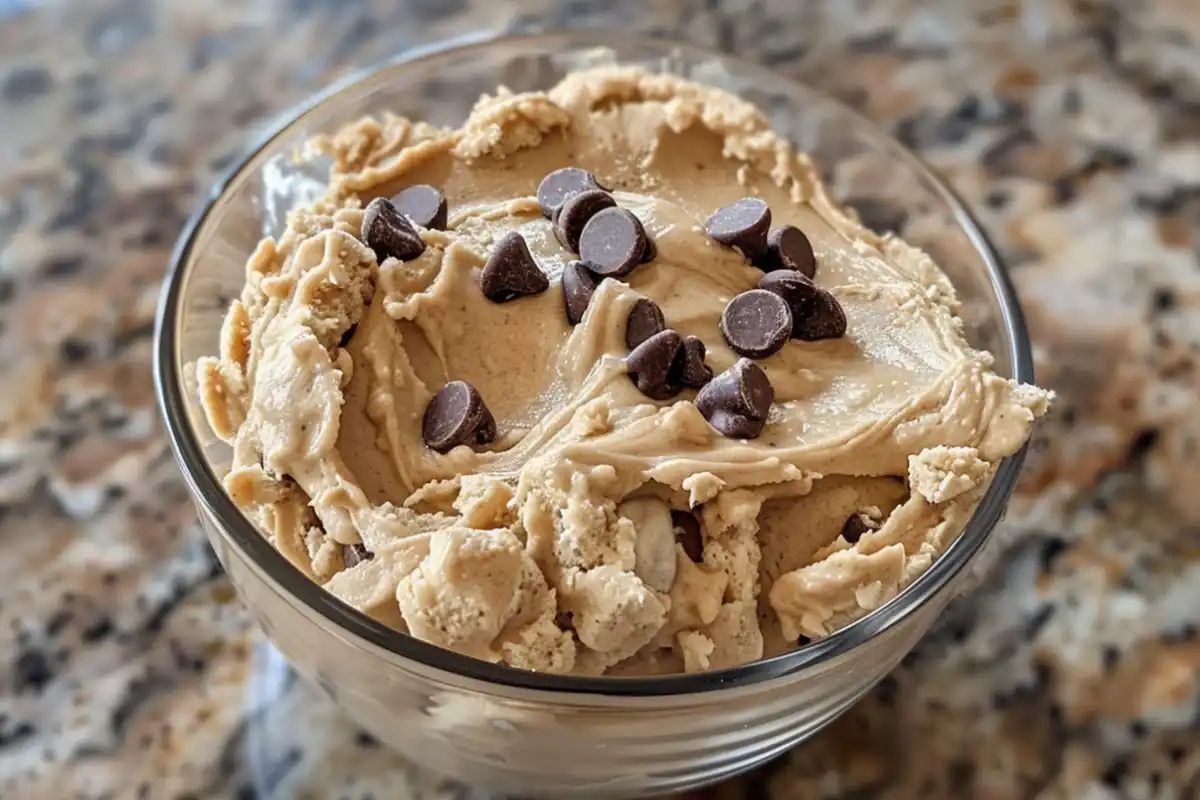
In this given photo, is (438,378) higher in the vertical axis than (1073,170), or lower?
higher

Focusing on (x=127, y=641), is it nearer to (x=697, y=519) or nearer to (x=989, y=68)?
(x=697, y=519)

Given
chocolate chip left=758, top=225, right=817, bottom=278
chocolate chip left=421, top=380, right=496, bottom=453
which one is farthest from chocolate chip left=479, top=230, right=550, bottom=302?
chocolate chip left=758, top=225, right=817, bottom=278

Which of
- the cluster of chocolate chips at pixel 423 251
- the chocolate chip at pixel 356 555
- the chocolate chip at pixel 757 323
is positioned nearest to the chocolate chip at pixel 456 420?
the cluster of chocolate chips at pixel 423 251

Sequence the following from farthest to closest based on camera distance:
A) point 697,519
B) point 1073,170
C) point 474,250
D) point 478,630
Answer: point 1073,170, point 474,250, point 697,519, point 478,630

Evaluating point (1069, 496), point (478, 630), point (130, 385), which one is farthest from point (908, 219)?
point (130, 385)

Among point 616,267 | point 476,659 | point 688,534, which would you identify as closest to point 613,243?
point 616,267

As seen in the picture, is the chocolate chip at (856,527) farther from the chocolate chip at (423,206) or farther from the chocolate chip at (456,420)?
the chocolate chip at (423,206)

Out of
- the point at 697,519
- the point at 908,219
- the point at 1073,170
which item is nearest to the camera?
the point at 697,519
